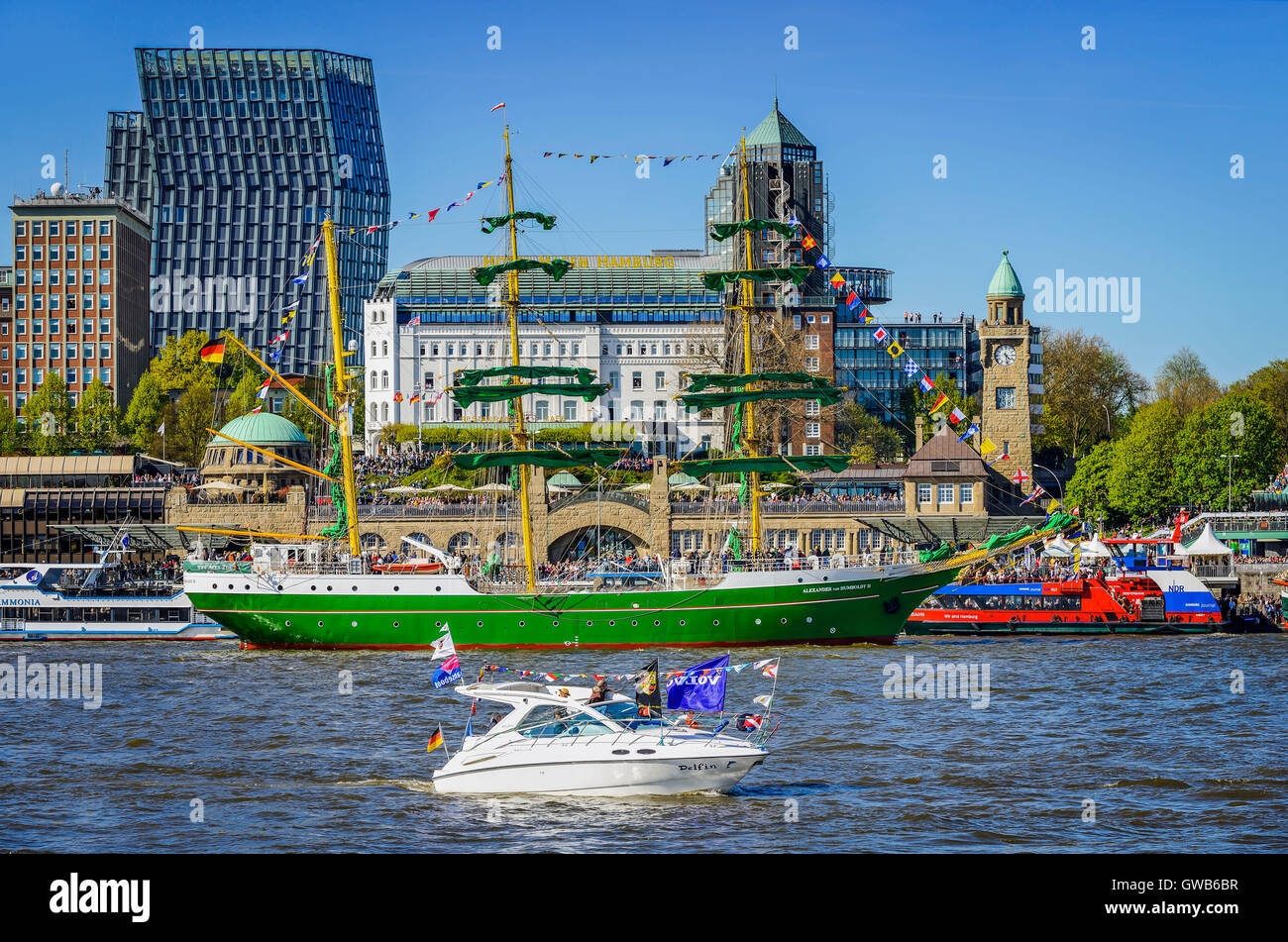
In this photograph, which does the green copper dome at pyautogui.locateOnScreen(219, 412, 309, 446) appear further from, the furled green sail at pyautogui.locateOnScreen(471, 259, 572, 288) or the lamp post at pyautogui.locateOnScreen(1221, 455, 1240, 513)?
the lamp post at pyautogui.locateOnScreen(1221, 455, 1240, 513)

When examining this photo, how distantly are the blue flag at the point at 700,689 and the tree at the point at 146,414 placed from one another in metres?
103

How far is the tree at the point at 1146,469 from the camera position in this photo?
10050 centimetres

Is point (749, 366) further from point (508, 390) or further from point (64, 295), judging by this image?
point (64, 295)

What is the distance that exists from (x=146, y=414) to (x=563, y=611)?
75386mm

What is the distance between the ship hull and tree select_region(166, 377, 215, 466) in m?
60.1

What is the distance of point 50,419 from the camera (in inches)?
4847

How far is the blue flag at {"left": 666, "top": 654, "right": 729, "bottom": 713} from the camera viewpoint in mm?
29203

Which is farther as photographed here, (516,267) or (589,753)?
(516,267)

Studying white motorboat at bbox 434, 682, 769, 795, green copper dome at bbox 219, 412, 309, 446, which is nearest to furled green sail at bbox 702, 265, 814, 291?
white motorboat at bbox 434, 682, 769, 795

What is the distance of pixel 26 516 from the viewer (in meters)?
102

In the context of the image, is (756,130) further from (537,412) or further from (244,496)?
(244,496)

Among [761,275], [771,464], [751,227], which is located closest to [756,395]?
[771,464]

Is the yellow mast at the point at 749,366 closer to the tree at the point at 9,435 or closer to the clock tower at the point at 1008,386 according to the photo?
the clock tower at the point at 1008,386
